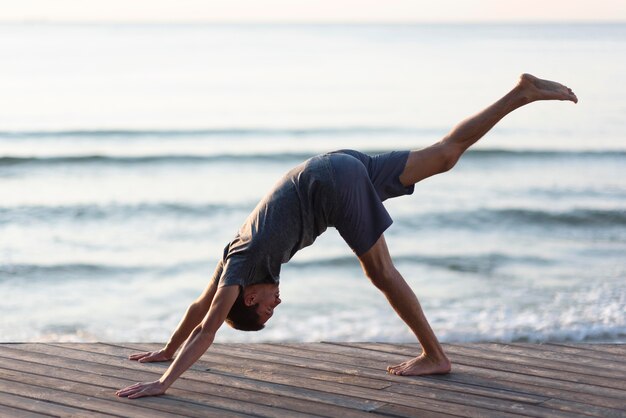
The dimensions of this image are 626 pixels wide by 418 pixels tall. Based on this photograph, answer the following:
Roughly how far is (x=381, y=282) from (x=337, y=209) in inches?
14.2

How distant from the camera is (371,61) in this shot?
37625 millimetres

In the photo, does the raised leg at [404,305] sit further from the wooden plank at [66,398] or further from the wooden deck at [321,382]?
the wooden plank at [66,398]

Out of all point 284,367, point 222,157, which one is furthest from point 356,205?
point 222,157

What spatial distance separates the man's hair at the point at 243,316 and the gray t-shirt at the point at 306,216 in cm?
12

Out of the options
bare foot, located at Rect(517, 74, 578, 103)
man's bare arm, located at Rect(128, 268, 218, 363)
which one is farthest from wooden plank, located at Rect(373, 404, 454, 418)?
bare foot, located at Rect(517, 74, 578, 103)

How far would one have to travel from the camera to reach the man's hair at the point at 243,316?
12.3ft

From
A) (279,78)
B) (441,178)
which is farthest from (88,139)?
(279,78)

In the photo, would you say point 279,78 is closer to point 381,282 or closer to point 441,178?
point 441,178

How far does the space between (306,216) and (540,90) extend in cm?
119

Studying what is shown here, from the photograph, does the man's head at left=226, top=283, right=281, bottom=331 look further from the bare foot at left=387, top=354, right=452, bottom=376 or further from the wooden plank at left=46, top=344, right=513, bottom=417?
the bare foot at left=387, top=354, right=452, bottom=376

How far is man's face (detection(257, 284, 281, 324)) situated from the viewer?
371 cm

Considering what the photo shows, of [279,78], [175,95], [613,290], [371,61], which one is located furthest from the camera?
[371,61]

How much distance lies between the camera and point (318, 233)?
3875mm

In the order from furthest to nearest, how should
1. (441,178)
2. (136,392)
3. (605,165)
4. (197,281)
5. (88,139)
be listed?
(88,139), (605,165), (441,178), (197,281), (136,392)
